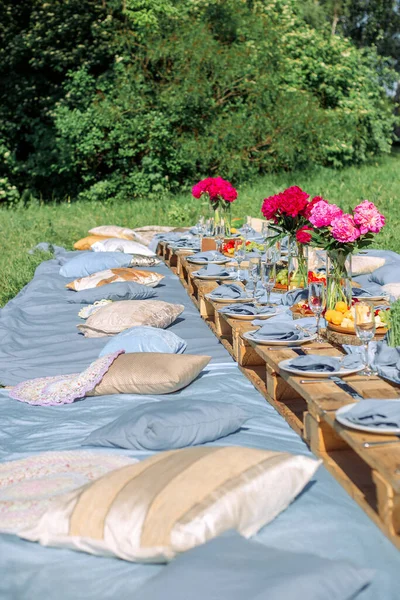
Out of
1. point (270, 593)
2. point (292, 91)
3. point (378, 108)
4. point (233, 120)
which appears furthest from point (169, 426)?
point (378, 108)

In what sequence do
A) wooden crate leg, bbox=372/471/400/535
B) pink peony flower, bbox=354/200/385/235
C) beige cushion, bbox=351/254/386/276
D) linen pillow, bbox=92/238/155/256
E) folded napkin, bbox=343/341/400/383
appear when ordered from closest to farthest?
wooden crate leg, bbox=372/471/400/535, folded napkin, bbox=343/341/400/383, pink peony flower, bbox=354/200/385/235, beige cushion, bbox=351/254/386/276, linen pillow, bbox=92/238/155/256

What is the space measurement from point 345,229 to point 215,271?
6.70 ft

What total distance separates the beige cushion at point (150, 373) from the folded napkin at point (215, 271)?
1.86m

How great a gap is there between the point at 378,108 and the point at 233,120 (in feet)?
19.7

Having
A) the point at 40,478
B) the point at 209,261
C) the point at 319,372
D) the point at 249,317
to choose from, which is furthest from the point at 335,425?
the point at 209,261

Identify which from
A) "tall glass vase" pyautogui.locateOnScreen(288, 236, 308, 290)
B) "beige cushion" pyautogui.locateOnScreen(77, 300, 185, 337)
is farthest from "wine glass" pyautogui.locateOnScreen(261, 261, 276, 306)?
"beige cushion" pyautogui.locateOnScreen(77, 300, 185, 337)

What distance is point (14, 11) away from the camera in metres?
17.8

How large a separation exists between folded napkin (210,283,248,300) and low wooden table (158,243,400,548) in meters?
0.46

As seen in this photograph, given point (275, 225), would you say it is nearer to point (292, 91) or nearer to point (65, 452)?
point (65, 452)

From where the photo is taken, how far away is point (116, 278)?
662 centimetres

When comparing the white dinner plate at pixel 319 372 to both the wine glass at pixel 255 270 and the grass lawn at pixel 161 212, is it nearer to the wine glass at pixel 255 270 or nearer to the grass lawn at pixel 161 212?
the wine glass at pixel 255 270

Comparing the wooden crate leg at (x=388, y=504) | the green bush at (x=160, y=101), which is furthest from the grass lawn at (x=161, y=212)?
the wooden crate leg at (x=388, y=504)

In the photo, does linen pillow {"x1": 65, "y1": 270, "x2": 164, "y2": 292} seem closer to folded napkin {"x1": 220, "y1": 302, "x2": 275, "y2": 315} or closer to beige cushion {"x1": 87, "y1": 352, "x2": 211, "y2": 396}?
folded napkin {"x1": 220, "y1": 302, "x2": 275, "y2": 315}

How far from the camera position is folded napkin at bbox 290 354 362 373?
3.16 metres
